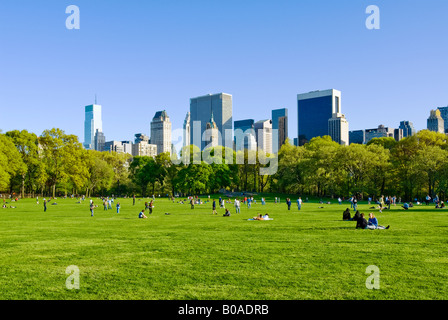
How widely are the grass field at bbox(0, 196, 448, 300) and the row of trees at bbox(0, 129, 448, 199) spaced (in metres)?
56.9

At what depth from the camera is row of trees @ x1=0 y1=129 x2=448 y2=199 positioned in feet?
241

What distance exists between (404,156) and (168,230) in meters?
72.6

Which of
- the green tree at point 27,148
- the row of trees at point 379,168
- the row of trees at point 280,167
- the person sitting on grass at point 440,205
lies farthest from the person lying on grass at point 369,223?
the green tree at point 27,148

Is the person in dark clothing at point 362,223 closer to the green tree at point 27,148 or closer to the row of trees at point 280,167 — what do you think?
the row of trees at point 280,167

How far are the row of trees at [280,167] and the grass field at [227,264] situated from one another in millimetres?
56936

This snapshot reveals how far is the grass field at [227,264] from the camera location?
34.9 ft

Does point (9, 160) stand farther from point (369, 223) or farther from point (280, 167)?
point (369, 223)

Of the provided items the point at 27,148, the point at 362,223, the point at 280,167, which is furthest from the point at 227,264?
the point at 280,167

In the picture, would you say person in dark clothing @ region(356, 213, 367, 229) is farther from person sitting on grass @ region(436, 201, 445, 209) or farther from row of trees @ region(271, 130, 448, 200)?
row of trees @ region(271, 130, 448, 200)

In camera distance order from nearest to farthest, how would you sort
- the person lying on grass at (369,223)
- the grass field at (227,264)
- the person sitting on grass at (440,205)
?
the grass field at (227,264), the person lying on grass at (369,223), the person sitting on grass at (440,205)

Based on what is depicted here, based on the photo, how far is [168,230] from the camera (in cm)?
2438

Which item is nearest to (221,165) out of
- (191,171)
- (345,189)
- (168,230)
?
(191,171)

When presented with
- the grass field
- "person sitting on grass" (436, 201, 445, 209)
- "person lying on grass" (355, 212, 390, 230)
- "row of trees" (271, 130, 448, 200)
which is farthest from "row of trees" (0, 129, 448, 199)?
the grass field
